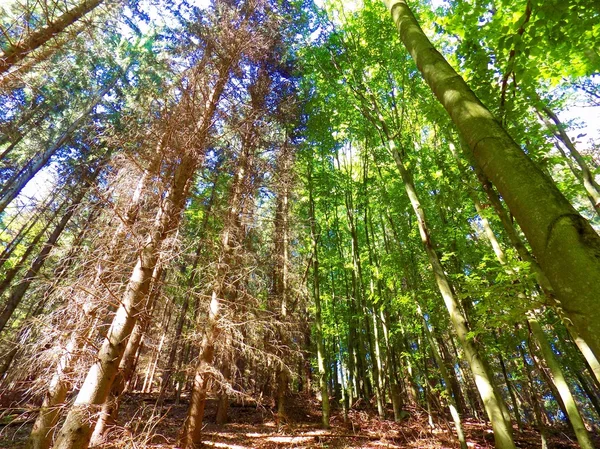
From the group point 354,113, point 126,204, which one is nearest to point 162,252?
point 126,204

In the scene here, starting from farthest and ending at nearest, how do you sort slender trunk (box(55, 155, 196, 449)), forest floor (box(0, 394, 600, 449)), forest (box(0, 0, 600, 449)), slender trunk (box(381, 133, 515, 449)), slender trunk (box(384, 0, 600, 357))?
1. forest floor (box(0, 394, 600, 449))
2. slender trunk (box(55, 155, 196, 449))
3. slender trunk (box(381, 133, 515, 449))
4. forest (box(0, 0, 600, 449))
5. slender trunk (box(384, 0, 600, 357))

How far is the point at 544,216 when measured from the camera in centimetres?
119

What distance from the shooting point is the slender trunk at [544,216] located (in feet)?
3.34

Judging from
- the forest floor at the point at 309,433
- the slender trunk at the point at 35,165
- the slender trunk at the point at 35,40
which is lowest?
the forest floor at the point at 309,433

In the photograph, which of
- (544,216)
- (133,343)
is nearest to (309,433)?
(133,343)

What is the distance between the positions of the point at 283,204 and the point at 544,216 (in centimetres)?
1043

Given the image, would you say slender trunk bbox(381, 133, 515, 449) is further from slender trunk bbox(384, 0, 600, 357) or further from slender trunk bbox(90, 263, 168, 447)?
slender trunk bbox(90, 263, 168, 447)

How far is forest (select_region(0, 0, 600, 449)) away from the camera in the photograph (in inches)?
114

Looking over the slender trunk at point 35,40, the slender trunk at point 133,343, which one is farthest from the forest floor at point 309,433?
the slender trunk at point 35,40

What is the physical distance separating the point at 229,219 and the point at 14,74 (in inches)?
172

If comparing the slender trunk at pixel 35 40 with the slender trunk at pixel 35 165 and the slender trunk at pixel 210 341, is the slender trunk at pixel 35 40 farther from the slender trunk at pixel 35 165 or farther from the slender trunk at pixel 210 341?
the slender trunk at pixel 35 165

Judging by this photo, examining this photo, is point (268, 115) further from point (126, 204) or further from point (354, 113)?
point (126, 204)

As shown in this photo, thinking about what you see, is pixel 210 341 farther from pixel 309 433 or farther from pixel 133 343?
pixel 309 433

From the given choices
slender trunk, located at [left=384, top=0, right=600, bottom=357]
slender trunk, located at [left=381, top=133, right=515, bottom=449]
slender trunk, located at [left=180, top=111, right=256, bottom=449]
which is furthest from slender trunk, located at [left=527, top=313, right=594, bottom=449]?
slender trunk, located at [left=180, top=111, right=256, bottom=449]
